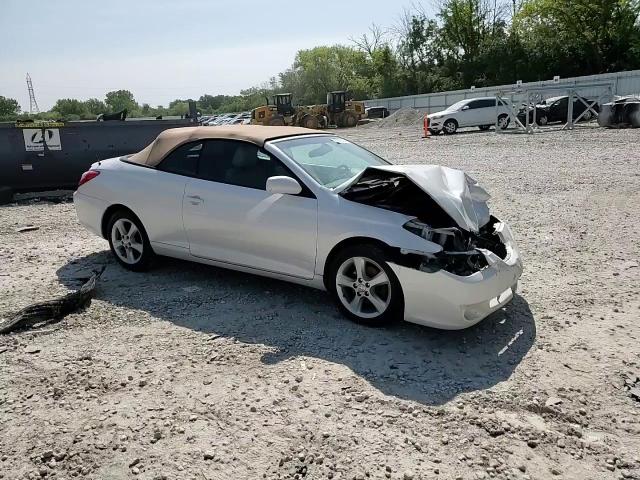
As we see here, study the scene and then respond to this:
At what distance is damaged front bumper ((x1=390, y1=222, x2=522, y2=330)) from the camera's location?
397 cm

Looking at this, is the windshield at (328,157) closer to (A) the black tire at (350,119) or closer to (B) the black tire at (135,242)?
(B) the black tire at (135,242)

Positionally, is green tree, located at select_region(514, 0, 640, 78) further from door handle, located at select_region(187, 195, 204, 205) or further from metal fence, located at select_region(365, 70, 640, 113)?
door handle, located at select_region(187, 195, 204, 205)

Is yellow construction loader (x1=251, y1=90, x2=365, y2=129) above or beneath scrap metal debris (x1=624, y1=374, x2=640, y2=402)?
above

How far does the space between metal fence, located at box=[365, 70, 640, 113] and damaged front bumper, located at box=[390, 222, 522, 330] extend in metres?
22.8

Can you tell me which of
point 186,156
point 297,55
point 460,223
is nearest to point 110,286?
point 186,156

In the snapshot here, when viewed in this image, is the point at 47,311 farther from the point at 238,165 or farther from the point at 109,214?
the point at 238,165

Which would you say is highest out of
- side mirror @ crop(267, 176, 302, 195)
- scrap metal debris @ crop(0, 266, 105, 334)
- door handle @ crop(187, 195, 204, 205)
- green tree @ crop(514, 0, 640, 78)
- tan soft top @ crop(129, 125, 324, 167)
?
green tree @ crop(514, 0, 640, 78)

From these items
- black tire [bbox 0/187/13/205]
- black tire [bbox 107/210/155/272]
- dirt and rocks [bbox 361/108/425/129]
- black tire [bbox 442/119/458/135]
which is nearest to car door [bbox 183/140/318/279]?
black tire [bbox 107/210/155/272]

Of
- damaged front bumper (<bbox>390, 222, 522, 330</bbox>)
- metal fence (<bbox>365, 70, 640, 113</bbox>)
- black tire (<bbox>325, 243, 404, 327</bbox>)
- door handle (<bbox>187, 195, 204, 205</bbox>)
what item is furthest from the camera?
metal fence (<bbox>365, 70, 640, 113</bbox>)

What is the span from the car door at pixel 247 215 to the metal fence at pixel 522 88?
2255 cm

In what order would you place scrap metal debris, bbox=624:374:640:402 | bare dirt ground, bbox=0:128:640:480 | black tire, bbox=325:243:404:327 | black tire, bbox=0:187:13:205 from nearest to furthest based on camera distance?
bare dirt ground, bbox=0:128:640:480
scrap metal debris, bbox=624:374:640:402
black tire, bbox=325:243:404:327
black tire, bbox=0:187:13:205

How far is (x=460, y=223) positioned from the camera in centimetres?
429

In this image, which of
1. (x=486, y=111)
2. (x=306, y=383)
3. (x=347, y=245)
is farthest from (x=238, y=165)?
(x=486, y=111)

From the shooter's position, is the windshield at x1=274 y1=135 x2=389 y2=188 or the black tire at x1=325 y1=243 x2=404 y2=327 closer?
the black tire at x1=325 y1=243 x2=404 y2=327
